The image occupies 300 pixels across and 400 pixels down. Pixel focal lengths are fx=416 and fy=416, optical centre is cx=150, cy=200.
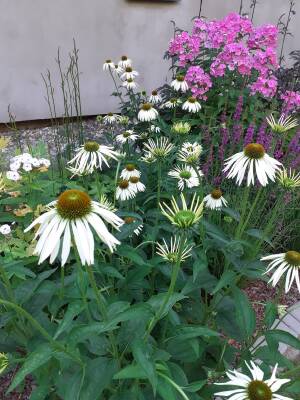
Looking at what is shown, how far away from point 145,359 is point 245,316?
16.3 inches

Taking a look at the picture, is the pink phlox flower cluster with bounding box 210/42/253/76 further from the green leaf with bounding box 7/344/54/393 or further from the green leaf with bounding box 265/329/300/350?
the green leaf with bounding box 7/344/54/393

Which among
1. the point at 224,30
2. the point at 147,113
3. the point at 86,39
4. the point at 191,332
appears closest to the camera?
the point at 191,332

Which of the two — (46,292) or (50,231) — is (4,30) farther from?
(50,231)

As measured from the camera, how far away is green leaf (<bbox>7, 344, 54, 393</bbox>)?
3.09 ft

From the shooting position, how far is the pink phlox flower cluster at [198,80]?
2.90m

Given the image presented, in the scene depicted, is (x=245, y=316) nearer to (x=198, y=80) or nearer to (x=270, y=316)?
(x=270, y=316)

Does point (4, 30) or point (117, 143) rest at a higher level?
point (4, 30)

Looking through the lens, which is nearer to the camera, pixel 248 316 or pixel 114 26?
pixel 248 316

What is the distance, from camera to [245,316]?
4.17 ft

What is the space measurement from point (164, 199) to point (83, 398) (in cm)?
136

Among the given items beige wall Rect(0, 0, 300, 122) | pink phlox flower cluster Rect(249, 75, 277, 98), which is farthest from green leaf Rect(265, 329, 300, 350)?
beige wall Rect(0, 0, 300, 122)

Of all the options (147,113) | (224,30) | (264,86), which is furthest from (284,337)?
(224,30)

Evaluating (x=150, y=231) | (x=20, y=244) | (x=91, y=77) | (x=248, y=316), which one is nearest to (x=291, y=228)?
(x=150, y=231)

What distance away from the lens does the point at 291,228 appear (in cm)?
237
